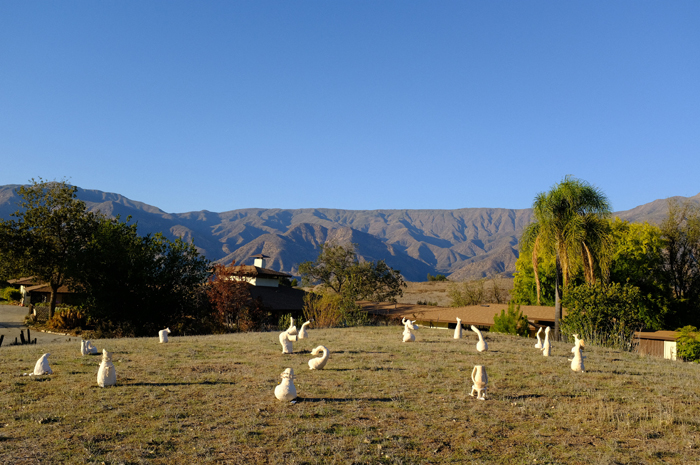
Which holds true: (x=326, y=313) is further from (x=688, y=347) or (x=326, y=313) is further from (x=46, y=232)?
(x=46, y=232)

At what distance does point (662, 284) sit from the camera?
42.7 metres

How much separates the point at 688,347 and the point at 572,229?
10078 millimetres

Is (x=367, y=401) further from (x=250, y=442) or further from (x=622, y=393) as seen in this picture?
(x=622, y=393)

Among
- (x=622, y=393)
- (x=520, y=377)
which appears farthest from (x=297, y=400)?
(x=622, y=393)

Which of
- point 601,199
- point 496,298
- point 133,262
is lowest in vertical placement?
point 496,298

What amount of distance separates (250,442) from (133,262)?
29431mm

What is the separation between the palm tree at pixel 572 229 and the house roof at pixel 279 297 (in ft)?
77.6

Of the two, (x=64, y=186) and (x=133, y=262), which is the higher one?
(x=64, y=186)

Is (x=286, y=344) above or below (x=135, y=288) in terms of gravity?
below

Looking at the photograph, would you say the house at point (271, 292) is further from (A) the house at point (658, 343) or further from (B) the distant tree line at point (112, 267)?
(A) the house at point (658, 343)

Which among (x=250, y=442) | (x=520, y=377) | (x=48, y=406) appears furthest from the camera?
(x=520, y=377)

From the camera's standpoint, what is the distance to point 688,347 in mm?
27703

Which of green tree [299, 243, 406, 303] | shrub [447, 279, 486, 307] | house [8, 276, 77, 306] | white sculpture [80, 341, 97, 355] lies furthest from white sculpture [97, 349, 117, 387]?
shrub [447, 279, 486, 307]

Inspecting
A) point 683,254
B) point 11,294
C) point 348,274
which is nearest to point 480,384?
point 683,254
